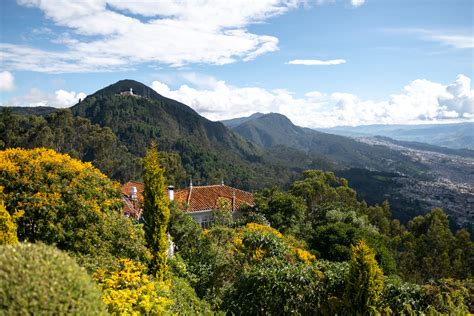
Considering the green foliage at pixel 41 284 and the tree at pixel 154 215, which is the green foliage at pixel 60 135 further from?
the green foliage at pixel 41 284

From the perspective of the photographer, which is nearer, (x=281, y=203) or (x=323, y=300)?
(x=323, y=300)

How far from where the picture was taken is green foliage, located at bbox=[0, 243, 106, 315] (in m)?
3.04

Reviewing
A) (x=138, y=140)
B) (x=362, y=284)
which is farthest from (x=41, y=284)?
(x=138, y=140)

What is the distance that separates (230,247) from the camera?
40.6ft

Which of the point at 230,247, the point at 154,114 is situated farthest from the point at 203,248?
the point at 154,114

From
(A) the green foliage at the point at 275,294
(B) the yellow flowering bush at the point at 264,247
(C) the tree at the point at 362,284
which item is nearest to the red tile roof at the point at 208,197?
(B) the yellow flowering bush at the point at 264,247

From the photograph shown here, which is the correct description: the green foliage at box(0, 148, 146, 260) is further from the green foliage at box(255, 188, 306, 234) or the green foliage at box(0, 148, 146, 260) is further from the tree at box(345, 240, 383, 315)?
the green foliage at box(255, 188, 306, 234)

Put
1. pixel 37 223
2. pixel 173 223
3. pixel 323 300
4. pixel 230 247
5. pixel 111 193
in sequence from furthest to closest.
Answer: pixel 173 223
pixel 230 247
pixel 111 193
pixel 323 300
pixel 37 223

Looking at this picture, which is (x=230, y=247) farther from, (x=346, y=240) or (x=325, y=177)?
(x=325, y=177)

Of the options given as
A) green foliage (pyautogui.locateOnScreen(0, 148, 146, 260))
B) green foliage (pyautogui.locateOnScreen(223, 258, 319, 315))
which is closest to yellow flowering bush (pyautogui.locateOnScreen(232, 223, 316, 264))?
green foliage (pyautogui.locateOnScreen(223, 258, 319, 315))

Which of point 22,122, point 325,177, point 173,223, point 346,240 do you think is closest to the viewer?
point 173,223

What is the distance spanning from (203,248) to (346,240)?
975cm

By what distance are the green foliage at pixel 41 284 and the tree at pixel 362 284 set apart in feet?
21.6

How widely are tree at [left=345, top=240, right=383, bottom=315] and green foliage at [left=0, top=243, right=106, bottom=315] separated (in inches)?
259
